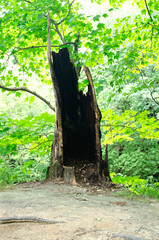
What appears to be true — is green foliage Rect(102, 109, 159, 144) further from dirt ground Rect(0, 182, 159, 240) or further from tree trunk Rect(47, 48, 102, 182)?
dirt ground Rect(0, 182, 159, 240)

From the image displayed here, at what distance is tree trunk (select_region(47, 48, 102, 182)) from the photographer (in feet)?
14.5

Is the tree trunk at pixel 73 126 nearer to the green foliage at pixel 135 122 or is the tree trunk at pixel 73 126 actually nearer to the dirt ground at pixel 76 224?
the green foliage at pixel 135 122

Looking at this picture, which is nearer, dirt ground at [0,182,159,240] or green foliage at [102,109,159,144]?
dirt ground at [0,182,159,240]

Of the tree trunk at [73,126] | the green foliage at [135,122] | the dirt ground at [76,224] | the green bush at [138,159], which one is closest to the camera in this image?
the dirt ground at [76,224]

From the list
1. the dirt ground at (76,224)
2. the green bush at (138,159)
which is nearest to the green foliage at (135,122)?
the dirt ground at (76,224)

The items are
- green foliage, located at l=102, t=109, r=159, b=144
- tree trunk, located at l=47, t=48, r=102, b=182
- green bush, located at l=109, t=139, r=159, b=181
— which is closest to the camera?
tree trunk, located at l=47, t=48, r=102, b=182

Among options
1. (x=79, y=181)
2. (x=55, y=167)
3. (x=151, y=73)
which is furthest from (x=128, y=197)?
(x=151, y=73)

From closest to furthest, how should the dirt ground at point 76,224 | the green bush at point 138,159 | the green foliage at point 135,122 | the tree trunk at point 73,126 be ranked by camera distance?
the dirt ground at point 76,224 < the tree trunk at point 73,126 < the green foliage at point 135,122 < the green bush at point 138,159

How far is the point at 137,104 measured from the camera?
12.3 meters

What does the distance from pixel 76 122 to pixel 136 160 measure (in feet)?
28.6

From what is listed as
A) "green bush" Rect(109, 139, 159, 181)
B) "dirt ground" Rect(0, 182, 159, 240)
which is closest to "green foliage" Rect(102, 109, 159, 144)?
"dirt ground" Rect(0, 182, 159, 240)

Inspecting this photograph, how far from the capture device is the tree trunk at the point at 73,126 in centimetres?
441

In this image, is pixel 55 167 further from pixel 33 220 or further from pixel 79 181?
pixel 33 220

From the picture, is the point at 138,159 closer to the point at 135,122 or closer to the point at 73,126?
the point at 135,122
